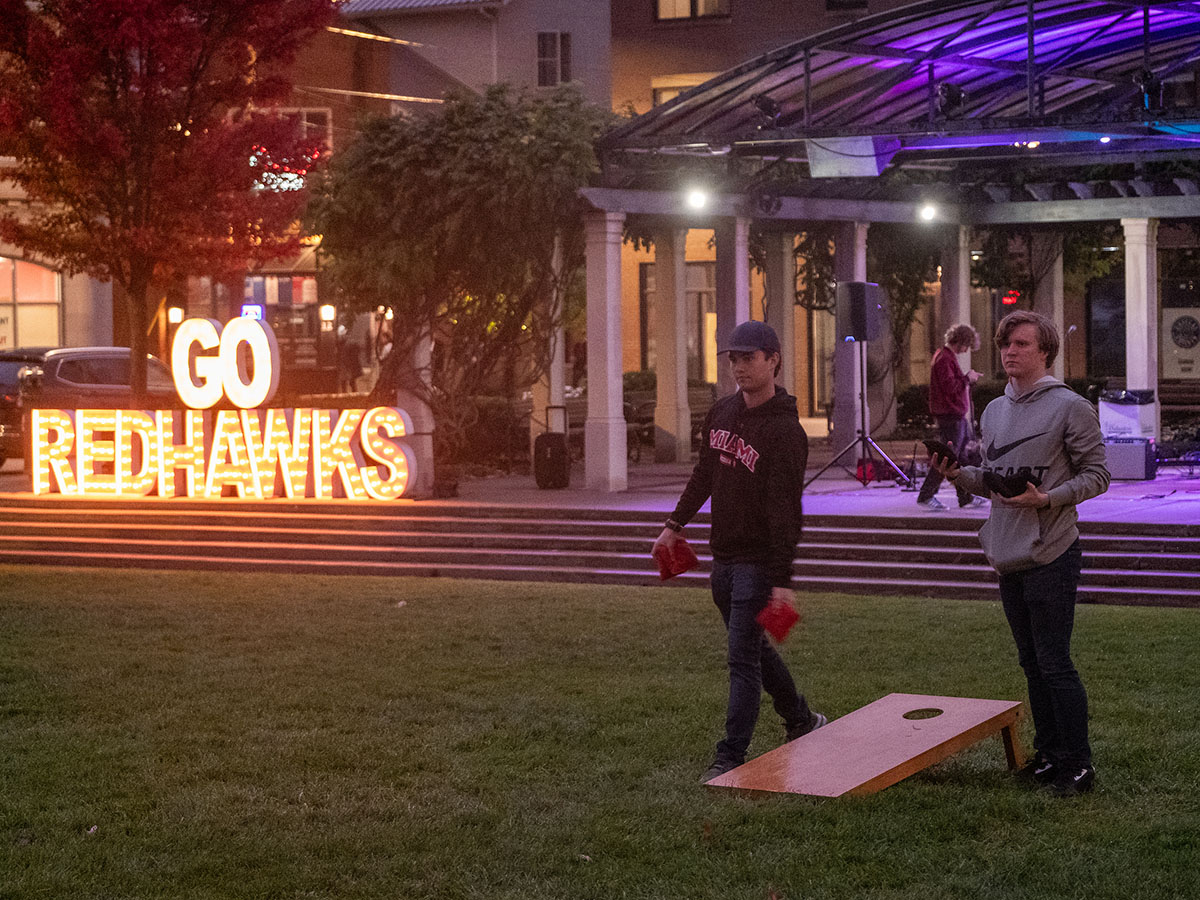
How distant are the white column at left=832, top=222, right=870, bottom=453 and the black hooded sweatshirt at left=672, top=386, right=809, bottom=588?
15.0 m

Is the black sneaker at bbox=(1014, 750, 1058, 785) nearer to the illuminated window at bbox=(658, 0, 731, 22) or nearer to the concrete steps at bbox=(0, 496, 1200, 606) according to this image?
the concrete steps at bbox=(0, 496, 1200, 606)

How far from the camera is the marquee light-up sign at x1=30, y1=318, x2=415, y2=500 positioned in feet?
57.3

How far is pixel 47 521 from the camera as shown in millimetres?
17656

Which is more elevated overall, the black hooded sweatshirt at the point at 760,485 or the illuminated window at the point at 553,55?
the illuminated window at the point at 553,55

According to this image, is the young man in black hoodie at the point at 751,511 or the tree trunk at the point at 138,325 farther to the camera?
the tree trunk at the point at 138,325

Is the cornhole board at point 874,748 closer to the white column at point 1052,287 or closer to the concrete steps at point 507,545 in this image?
the concrete steps at point 507,545

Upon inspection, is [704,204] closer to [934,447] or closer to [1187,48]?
[1187,48]

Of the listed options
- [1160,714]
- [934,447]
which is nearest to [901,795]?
[934,447]

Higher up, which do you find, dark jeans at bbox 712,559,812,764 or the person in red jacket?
the person in red jacket

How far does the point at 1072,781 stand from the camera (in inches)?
258

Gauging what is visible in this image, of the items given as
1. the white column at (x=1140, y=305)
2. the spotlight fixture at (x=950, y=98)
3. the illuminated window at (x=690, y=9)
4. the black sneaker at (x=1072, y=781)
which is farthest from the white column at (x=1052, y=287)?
the black sneaker at (x=1072, y=781)

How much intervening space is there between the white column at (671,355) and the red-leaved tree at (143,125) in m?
6.03

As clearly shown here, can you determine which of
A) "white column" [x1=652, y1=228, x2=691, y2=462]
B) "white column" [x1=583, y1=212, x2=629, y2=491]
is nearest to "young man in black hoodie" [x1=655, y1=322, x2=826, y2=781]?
"white column" [x1=583, y1=212, x2=629, y2=491]

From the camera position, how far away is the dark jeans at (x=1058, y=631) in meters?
6.45
